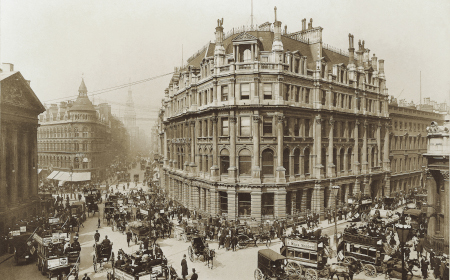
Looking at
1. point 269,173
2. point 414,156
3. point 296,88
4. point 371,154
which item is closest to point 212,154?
point 269,173

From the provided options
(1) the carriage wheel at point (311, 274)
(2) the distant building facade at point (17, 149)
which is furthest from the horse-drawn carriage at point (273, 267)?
(2) the distant building facade at point (17, 149)

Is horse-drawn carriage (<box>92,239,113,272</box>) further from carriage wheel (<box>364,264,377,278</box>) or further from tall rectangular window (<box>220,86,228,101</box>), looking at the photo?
tall rectangular window (<box>220,86,228,101</box>)

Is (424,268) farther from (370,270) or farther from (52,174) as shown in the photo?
(52,174)

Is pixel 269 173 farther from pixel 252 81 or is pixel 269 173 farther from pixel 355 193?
pixel 355 193

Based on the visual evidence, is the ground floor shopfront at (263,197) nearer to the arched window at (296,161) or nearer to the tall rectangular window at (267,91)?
the arched window at (296,161)

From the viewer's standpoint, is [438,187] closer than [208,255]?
No

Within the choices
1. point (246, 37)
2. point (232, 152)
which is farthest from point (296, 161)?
point (246, 37)
